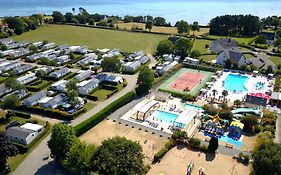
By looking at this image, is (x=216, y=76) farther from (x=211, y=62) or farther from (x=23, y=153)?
(x=23, y=153)

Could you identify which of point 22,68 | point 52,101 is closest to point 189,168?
point 52,101

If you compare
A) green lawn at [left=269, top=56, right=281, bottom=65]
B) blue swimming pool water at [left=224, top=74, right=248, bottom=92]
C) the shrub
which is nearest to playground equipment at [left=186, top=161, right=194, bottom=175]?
the shrub

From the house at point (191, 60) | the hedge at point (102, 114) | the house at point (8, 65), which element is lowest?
the hedge at point (102, 114)

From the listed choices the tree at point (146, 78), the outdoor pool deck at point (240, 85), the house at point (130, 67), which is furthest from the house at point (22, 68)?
the outdoor pool deck at point (240, 85)

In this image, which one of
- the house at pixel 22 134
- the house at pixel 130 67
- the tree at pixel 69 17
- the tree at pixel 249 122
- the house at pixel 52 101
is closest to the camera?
the house at pixel 22 134

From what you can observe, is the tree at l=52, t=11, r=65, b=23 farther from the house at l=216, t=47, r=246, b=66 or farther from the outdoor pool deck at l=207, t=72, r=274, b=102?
the outdoor pool deck at l=207, t=72, r=274, b=102

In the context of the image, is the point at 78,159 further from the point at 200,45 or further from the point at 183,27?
the point at 183,27

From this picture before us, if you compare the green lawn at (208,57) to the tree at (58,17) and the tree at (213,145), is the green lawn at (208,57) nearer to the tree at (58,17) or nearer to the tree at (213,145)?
the tree at (213,145)
